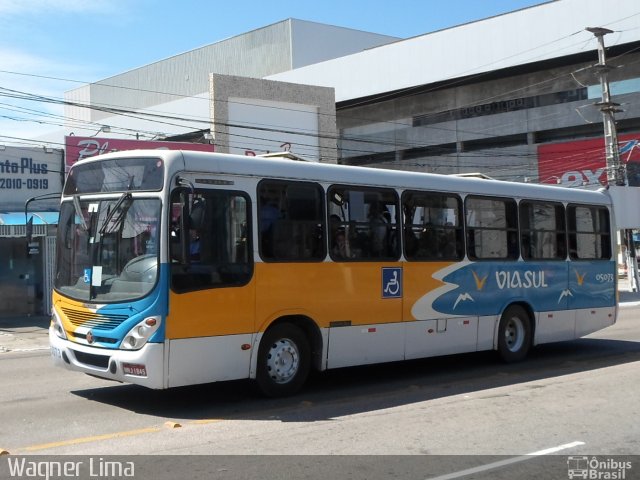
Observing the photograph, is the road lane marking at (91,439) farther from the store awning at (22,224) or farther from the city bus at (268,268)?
the store awning at (22,224)

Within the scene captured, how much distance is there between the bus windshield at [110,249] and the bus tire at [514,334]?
670 centimetres

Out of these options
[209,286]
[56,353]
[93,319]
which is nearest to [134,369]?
[93,319]

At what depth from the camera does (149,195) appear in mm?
8438

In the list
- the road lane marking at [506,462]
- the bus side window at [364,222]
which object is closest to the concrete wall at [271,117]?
the bus side window at [364,222]

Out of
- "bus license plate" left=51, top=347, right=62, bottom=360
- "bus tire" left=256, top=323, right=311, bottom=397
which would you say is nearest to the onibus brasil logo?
"bus tire" left=256, top=323, right=311, bottom=397

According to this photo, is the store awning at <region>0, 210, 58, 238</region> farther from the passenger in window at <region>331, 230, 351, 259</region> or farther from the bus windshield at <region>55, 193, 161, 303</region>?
the passenger in window at <region>331, 230, 351, 259</region>

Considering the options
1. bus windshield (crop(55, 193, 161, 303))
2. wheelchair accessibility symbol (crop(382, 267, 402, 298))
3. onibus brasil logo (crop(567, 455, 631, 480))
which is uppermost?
bus windshield (crop(55, 193, 161, 303))

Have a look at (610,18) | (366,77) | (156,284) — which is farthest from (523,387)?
(366,77)

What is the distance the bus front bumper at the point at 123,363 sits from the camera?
8062 millimetres

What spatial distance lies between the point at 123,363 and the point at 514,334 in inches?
292

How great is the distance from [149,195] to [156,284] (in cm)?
105

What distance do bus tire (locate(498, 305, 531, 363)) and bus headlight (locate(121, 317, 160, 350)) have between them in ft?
21.7

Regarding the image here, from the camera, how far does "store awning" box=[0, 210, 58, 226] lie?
2098 centimetres

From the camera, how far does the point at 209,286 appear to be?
8586 mm
